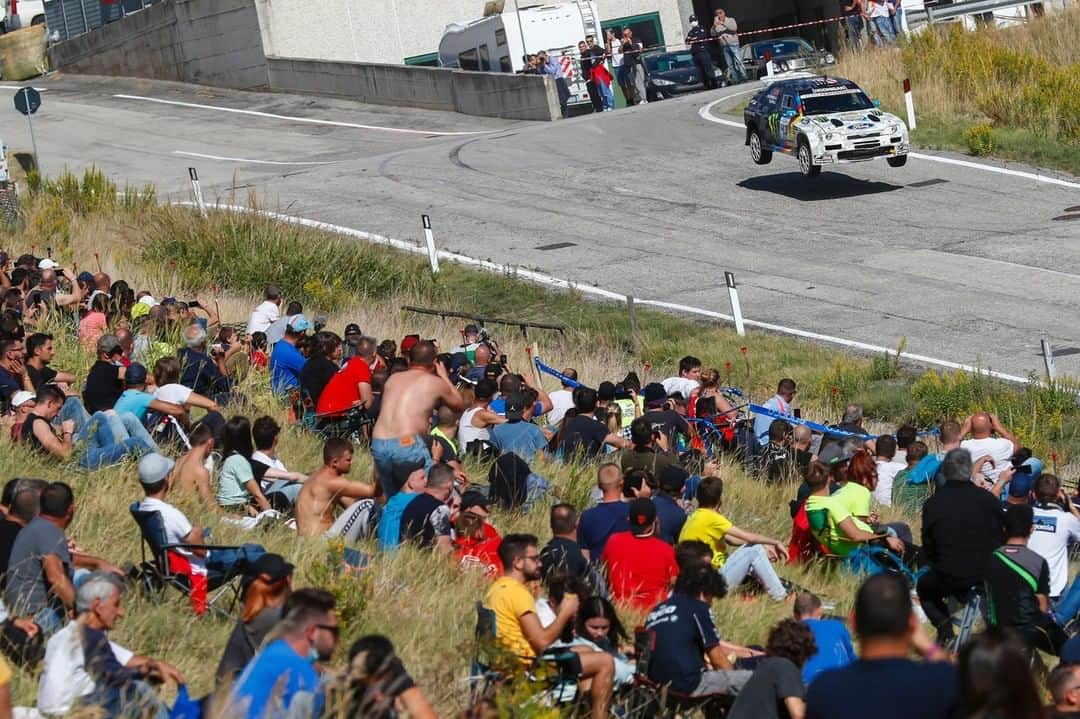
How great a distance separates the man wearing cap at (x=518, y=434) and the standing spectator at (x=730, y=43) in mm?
26539

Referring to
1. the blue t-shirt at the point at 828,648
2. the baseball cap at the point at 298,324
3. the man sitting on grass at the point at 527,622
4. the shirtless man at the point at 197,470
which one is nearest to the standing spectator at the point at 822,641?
the blue t-shirt at the point at 828,648

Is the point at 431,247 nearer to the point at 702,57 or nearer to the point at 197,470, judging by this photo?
the point at 197,470

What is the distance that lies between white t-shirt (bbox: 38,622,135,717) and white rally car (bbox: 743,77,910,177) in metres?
21.5

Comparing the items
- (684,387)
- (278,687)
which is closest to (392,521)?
(278,687)

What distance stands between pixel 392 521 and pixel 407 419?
792mm

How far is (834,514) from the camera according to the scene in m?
11.3

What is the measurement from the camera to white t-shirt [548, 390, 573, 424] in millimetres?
15844

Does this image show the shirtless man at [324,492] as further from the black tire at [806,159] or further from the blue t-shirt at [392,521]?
the black tire at [806,159]

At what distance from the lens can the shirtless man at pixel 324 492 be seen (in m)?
11.0

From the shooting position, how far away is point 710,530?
35.7 feet

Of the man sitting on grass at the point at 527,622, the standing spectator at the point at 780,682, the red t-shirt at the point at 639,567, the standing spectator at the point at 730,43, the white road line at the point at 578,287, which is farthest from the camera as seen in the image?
the standing spectator at the point at 730,43

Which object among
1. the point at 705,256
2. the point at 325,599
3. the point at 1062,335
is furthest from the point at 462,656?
the point at 705,256

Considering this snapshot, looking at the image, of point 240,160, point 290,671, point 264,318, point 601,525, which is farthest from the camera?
point 240,160

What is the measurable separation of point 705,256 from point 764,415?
33.7 feet
